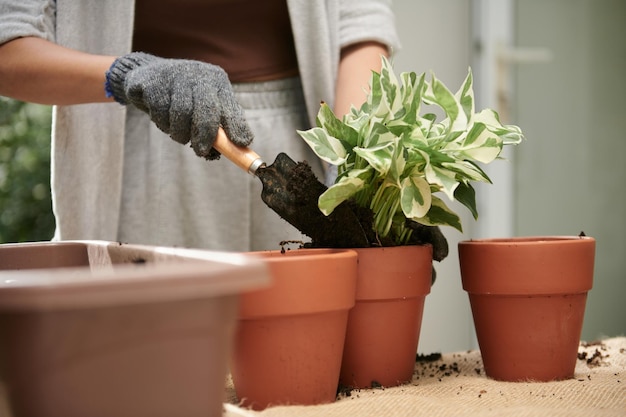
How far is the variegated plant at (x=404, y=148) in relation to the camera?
62 centimetres

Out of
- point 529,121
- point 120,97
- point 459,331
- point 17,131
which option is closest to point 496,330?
point 120,97

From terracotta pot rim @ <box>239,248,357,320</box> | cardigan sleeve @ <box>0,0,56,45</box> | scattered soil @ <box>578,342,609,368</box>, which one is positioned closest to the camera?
terracotta pot rim @ <box>239,248,357,320</box>

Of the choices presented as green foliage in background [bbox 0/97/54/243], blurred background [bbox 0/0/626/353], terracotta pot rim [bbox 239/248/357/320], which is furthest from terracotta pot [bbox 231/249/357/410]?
green foliage in background [bbox 0/97/54/243]

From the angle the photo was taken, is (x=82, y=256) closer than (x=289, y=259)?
No

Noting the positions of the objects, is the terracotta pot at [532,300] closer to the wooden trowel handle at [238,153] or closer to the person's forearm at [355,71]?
the wooden trowel handle at [238,153]

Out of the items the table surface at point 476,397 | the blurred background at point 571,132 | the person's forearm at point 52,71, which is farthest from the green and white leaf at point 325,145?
the blurred background at point 571,132

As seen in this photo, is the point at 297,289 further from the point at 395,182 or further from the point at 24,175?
the point at 24,175

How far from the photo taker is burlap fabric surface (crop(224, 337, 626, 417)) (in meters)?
0.57

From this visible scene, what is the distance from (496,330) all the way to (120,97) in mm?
519

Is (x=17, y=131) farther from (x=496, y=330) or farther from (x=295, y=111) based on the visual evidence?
(x=496, y=330)

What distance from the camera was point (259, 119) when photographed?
3.50 ft

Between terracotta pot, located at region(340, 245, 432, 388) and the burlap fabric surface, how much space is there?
2 centimetres

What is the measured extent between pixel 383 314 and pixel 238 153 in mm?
237

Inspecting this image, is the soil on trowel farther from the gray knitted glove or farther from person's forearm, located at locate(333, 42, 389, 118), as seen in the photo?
person's forearm, located at locate(333, 42, 389, 118)
